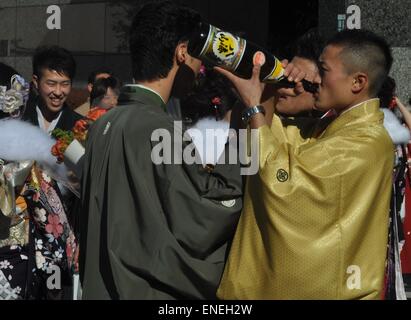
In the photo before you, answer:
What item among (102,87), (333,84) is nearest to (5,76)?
(102,87)

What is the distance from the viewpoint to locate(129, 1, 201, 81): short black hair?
314 centimetres

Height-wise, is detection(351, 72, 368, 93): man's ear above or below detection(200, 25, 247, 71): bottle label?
below

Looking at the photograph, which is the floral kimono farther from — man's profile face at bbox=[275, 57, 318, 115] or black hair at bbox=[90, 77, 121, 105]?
man's profile face at bbox=[275, 57, 318, 115]

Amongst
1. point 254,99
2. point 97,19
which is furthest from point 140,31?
point 97,19

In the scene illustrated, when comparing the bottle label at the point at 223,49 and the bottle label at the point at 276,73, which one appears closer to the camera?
the bottle label at the point at 223,49

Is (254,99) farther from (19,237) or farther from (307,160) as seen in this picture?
(19,237)

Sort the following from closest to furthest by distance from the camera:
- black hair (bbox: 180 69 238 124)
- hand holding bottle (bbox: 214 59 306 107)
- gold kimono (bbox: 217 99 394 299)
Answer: gold kimono (bbox: 217 99 394 299) → hand holding bottle (bbox: 214 59 306 107) → black hair (bbox: 180 69 238 124)

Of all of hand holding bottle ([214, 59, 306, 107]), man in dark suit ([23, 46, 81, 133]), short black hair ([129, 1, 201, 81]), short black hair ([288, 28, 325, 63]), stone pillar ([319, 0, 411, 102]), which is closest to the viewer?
hand holding bottle ([214, 59, 306, 107])

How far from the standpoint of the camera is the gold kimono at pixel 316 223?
2885 mm

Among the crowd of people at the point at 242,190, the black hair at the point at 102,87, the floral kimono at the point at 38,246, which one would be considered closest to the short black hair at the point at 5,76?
the floral kimono at the point at 38,246

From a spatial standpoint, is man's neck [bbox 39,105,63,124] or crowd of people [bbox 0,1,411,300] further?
man's neck [bbox 39,105,63,124]

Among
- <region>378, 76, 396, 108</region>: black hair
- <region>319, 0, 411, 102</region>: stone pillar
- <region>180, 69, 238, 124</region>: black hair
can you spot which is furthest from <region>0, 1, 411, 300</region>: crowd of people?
<region>319, 0, 411, 102</region>: stone pillar

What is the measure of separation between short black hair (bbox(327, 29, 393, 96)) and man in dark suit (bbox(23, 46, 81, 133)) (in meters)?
3.06

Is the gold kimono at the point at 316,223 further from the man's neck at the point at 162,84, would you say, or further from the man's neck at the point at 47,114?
the man's neck at the point at 47,114
